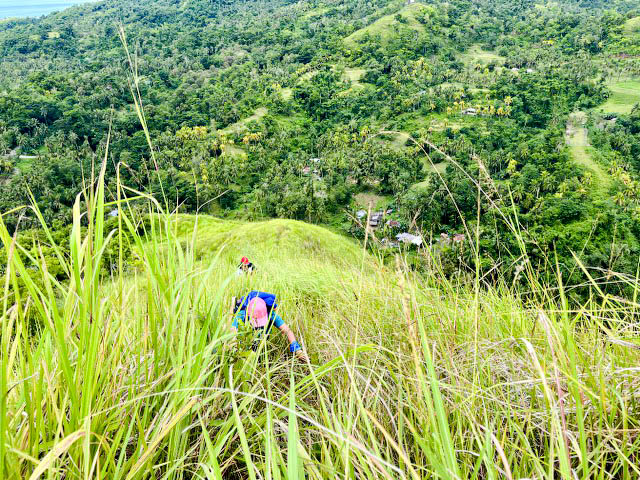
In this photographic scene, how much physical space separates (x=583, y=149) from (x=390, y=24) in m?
77.1

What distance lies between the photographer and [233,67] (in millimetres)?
96438

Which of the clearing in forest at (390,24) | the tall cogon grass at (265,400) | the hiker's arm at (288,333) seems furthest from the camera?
the clearing in forest at (390,24)

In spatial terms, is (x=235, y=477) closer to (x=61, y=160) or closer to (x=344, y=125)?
(x=61, y=160)

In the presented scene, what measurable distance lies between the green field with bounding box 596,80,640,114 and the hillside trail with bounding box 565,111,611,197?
16.7 ft

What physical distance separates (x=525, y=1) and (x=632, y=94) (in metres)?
85.6

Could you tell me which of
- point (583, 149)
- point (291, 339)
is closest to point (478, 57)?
point (583, 149)

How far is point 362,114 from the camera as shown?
76.4 m

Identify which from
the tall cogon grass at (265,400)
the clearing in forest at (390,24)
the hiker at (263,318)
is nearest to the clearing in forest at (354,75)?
the clearing in forest at (390,24)

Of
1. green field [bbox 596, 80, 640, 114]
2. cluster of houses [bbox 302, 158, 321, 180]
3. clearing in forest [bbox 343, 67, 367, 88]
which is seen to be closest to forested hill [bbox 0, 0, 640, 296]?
cluster of houses [bbox 302, 158, 321, 180]

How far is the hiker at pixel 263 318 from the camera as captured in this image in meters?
1.44

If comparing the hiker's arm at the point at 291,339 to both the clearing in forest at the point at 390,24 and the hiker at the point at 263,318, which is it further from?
the clearing in forest at the point at 390,24

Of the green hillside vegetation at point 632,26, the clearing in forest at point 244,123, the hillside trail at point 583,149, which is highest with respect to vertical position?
the green hillside vegetation at point 632,26

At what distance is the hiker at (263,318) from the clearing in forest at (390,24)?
119m

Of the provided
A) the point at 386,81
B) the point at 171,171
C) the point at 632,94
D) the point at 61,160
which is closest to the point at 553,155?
the point at 632,94
